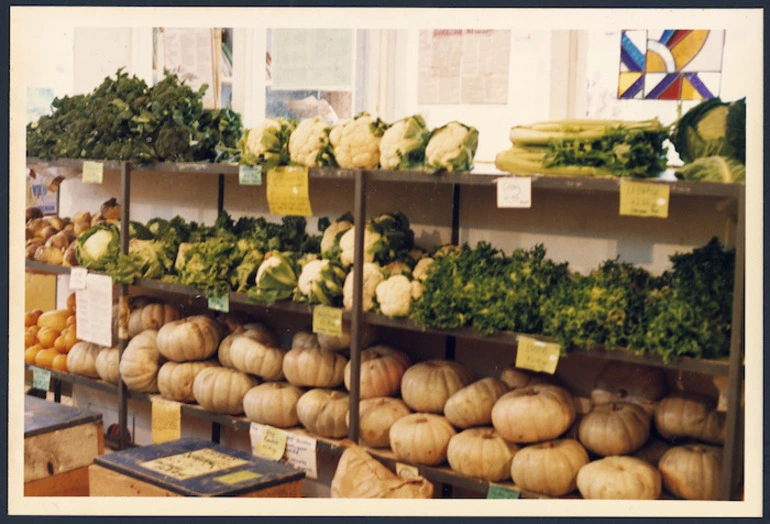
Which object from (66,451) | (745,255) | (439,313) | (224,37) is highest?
(224,37)

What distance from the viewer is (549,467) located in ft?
11.1

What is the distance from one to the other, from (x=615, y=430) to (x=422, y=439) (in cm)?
75

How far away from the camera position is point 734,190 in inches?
115

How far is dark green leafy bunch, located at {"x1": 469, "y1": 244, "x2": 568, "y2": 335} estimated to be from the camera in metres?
3.44

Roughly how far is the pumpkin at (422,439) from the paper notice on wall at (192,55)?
2.85m

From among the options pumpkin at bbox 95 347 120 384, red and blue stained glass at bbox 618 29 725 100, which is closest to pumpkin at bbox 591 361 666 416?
red and blue stained glass at bbox 618 29 725 100

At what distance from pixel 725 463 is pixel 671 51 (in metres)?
1.98

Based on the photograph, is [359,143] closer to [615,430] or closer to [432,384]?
[432,384]

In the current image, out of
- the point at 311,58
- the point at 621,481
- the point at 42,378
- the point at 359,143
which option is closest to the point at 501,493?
the point at 621,481

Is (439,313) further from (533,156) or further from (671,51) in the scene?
(671,51)

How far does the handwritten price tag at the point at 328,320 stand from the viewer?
3861mm

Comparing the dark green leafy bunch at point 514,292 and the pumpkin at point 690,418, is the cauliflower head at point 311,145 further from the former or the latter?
the pumpkin at point 690,418

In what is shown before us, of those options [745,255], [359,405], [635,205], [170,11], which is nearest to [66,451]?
[359,405]

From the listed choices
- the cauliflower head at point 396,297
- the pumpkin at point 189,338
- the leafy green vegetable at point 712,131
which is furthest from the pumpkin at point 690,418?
the pumpkin at point 189,338
